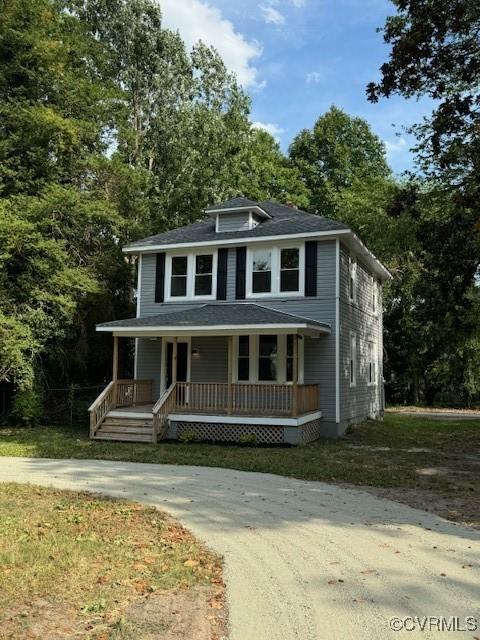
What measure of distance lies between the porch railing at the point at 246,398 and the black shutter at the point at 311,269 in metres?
2.80

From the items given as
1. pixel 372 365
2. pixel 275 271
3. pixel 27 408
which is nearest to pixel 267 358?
pixel 275 271

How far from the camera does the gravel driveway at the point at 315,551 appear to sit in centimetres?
398

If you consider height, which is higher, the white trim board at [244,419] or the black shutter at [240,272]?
the black shutter at [240,272]

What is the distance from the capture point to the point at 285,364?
630 inches

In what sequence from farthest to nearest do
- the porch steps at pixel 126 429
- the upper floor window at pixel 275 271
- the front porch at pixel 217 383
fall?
the upper floor window at pixel 275 271
the porch steps at pixel 126 429
the front porch at pixel 217 383

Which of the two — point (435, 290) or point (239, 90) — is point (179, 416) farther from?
point (239, 90)

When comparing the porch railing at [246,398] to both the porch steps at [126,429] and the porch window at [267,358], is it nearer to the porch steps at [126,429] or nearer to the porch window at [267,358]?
the porch steps at [126,429]

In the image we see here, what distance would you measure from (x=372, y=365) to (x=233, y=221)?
8.32 meters

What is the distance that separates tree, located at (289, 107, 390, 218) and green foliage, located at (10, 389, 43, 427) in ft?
84.0

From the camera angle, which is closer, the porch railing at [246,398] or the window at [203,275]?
the porch railing at [246,398]

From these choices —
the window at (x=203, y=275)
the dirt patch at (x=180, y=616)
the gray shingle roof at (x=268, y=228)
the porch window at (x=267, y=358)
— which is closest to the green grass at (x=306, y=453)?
the porch window at (x=267, y=358)

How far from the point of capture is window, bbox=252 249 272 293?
16578mm

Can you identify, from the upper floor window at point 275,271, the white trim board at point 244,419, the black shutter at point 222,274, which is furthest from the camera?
the black shutter at point 222,274

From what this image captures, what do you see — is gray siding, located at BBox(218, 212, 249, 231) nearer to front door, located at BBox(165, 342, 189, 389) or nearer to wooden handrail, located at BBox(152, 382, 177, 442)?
front door, located at BBox(165, 342, 189, 389)
